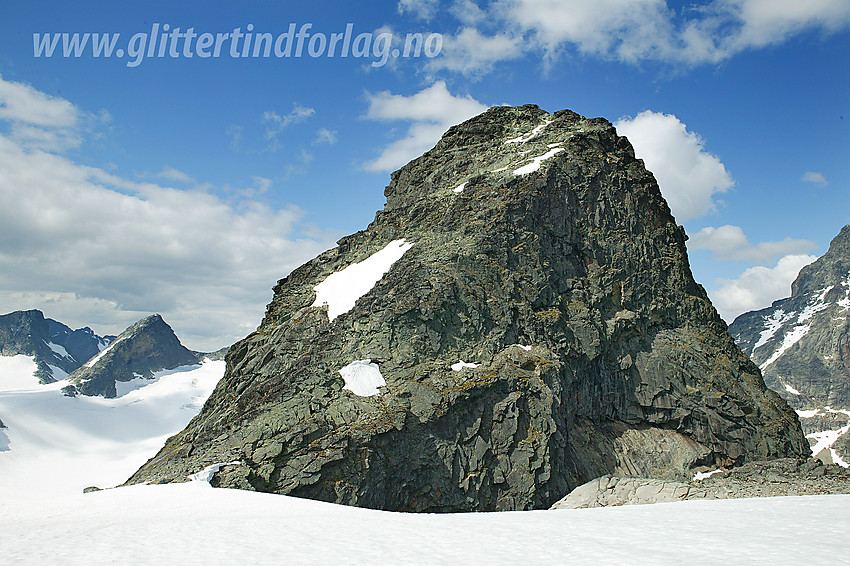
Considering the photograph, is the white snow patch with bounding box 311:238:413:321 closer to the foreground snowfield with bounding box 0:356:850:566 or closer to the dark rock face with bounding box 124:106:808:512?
the dark rock face with bounding box 124:106:808:512

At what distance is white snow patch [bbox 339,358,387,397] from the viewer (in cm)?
2962

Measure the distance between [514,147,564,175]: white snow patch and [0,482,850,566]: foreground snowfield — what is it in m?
28.1

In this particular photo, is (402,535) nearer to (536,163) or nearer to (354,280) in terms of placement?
(354,280)

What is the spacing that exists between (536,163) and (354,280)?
57.5 feet

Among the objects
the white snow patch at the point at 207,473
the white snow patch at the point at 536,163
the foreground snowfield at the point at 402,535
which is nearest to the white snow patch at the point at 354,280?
the white snow patch at the point at 536,163

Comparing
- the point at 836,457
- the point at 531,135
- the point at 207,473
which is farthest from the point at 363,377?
the point at 836,457

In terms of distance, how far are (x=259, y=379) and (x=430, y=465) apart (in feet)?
37.4

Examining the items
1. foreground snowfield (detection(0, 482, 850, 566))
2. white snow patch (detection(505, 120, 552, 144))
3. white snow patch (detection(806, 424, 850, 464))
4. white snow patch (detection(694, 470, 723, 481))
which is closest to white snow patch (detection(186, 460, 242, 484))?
foreground snowfield (detection(0, 482, 850, 566))

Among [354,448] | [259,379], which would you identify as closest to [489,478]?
[354,448]

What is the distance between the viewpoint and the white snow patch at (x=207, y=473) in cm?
2333

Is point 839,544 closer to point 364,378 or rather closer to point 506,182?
point 364,378

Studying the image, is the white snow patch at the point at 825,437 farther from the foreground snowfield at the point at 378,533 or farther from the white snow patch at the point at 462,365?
the foreground snowfield at the point at 378,533

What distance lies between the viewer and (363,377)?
3031 cm

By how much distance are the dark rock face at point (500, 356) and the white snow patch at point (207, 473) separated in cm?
28
